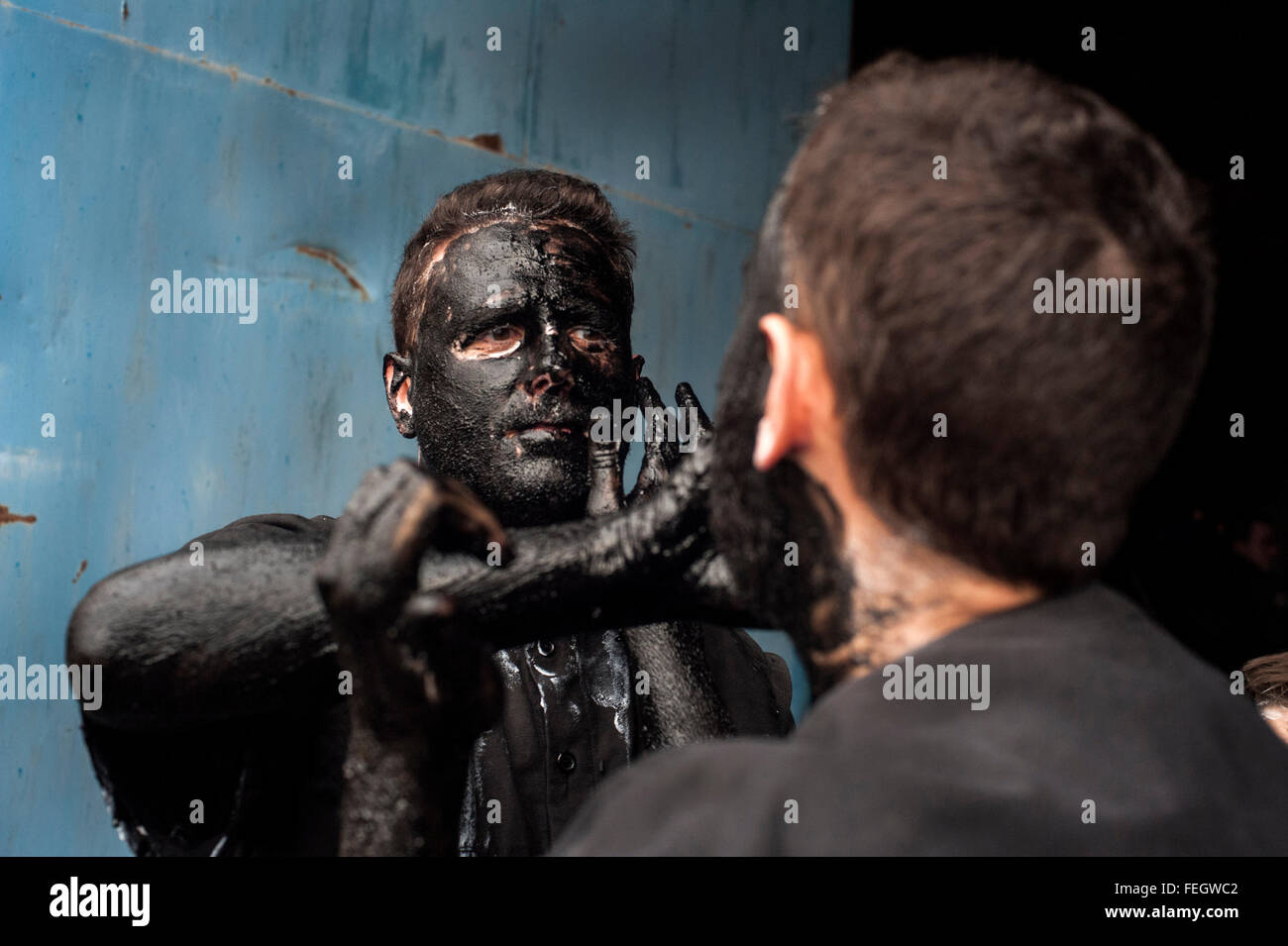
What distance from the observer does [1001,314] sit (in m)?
0.71

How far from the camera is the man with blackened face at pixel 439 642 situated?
3.02ft

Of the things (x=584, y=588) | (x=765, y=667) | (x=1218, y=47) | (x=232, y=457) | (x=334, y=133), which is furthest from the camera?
(x=1218, y=47)

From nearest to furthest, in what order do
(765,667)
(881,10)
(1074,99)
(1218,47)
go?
(1074,99)
(765,667)
(1218,47)
(881,10)

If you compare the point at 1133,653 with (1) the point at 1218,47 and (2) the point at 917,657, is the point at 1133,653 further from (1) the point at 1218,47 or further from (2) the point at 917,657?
(1) the point at 1218,47

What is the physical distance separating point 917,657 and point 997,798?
115mm

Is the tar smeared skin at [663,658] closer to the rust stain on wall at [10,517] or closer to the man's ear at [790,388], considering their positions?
the man's ear at [790,388]

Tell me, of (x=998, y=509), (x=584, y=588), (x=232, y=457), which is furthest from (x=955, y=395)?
(x=232, y=457)

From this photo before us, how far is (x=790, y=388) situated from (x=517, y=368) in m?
0.85

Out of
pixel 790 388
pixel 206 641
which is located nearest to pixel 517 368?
pixel 206 641

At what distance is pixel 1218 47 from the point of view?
2885 millimetres

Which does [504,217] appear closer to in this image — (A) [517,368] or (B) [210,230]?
(A) [517,368]

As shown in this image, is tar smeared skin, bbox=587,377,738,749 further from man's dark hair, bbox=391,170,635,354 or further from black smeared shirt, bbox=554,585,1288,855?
black smeared shirt, bbox=554,585,1288,855

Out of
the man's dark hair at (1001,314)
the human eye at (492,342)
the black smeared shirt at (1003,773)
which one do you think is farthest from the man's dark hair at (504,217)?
the black smeared shirt at (1003,773)

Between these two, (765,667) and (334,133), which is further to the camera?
(334,133)
